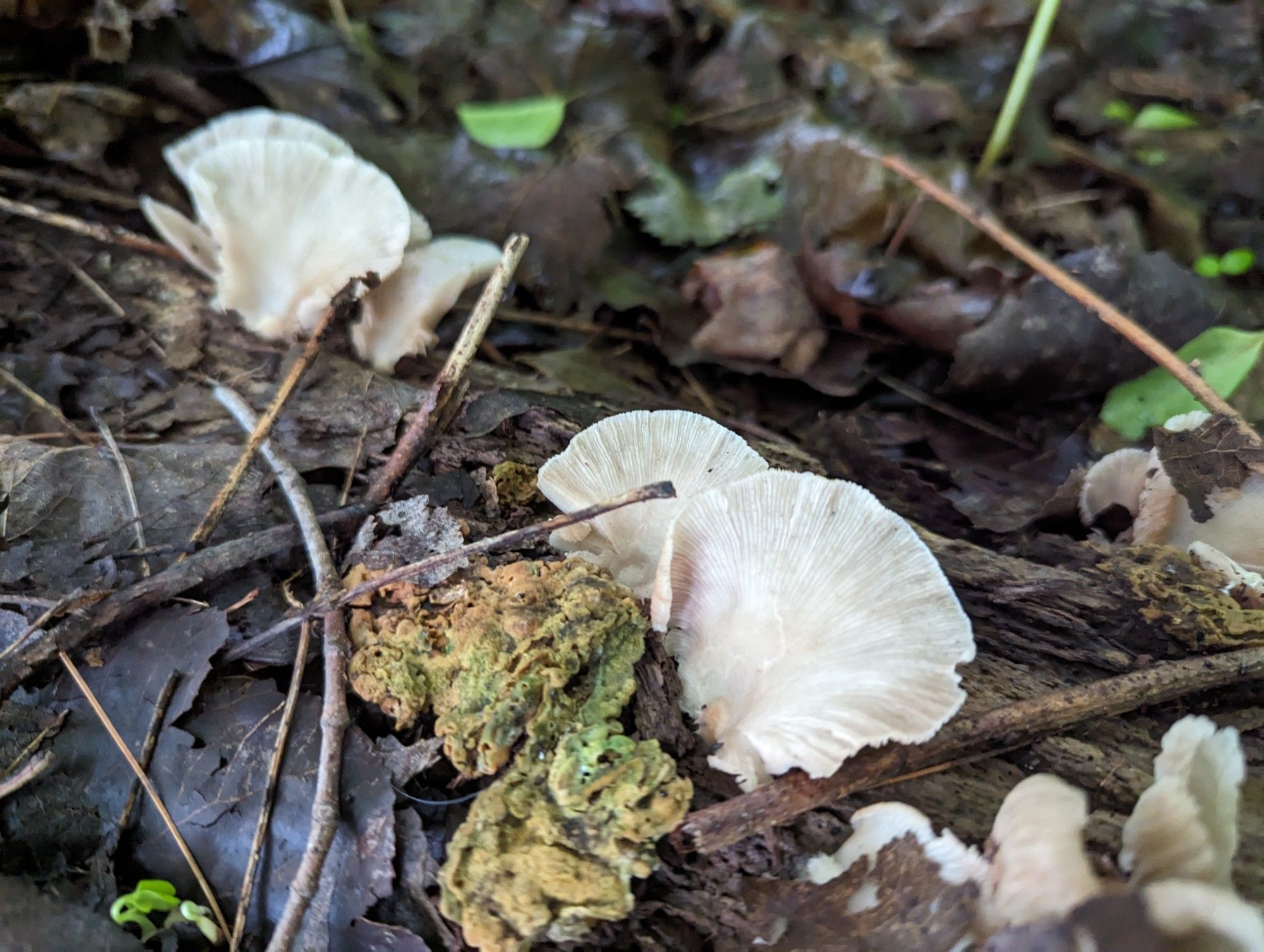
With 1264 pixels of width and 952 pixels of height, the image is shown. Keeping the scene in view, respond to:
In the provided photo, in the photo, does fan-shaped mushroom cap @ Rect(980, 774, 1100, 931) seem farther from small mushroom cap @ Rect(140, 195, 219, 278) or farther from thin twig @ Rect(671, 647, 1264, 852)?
small mushroom cap @ Rect(140, 195, 219, 278)

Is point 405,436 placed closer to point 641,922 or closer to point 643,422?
point 643,422

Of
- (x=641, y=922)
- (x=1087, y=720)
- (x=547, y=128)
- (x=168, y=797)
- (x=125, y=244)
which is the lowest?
(x=168, y=797)

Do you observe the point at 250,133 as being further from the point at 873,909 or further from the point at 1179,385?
the point at 1179,385

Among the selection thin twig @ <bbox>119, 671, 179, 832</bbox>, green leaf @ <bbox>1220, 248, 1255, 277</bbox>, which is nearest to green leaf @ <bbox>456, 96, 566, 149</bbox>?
thin twig @ <bbox>119, 671, 179, 832</bbox>

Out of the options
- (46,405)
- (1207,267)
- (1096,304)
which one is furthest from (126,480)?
(1207,267)

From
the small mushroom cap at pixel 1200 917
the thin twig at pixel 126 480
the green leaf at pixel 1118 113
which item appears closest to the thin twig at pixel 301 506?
the thin twig at pixel 126 480

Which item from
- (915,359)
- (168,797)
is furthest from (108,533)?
(915,359)

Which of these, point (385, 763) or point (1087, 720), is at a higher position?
point (1087, 720)
